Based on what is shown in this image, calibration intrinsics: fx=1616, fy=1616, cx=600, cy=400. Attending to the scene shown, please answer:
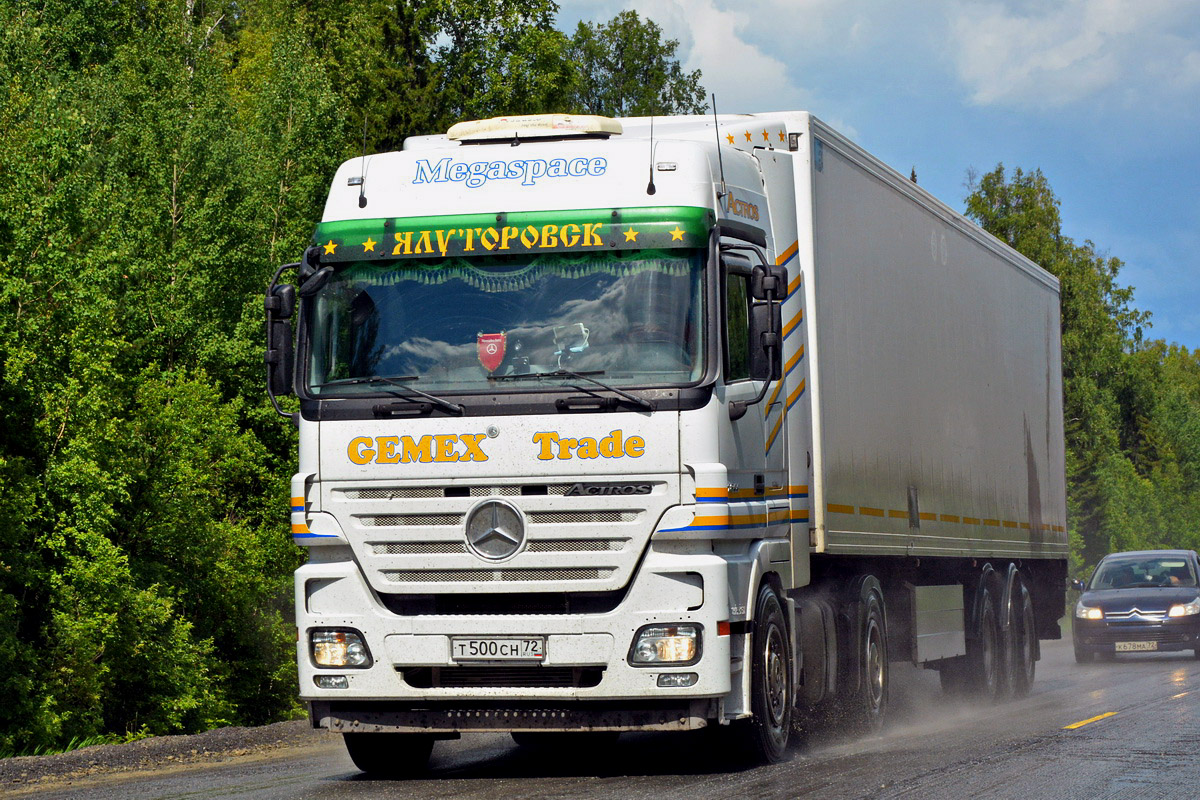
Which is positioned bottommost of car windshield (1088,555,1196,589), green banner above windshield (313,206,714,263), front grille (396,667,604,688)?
front grille (396,667,604,688)

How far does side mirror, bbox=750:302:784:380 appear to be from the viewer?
29.5 feet

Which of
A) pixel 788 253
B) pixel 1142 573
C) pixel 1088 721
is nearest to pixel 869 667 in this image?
pixel 1088 721

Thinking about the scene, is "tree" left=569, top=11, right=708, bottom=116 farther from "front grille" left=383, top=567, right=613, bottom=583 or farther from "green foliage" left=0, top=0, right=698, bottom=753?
"front grille" left=383, top=567, right=613, bottom=583

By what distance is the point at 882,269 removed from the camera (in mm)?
12719

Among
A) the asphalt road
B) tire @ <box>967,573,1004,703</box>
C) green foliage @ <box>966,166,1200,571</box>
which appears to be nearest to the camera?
the asphalt road

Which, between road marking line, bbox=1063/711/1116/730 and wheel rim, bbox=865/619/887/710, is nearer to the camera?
wheel rim, bbox=865/619/887/710

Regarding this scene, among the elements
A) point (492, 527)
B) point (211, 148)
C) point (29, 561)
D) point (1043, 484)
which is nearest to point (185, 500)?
point (29, 561)

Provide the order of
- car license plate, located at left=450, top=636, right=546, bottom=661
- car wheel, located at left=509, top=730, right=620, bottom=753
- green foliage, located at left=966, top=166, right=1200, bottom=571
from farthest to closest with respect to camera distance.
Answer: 1. green foliage, located at left=966, top=166, right=1200, bottom=571
2. car wheel, located at left=509, top=730, right=620, bottom=753
3. car license plate, located at left=450, top=636, right=546, bottom=661

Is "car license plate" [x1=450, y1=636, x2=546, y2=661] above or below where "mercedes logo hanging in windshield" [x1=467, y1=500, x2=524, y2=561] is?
below

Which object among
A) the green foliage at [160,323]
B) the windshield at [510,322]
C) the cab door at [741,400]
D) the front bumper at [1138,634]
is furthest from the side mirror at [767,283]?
the front bumper at [1138,634]

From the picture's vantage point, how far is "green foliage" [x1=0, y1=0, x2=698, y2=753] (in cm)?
2266

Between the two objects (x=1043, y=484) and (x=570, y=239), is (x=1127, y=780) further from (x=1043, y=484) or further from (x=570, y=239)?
(x=1043, y=484)

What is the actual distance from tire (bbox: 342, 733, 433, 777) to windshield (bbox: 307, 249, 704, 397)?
7.53 ft

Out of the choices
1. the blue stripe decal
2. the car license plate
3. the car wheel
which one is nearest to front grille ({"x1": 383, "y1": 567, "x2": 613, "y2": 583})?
the car license plate
